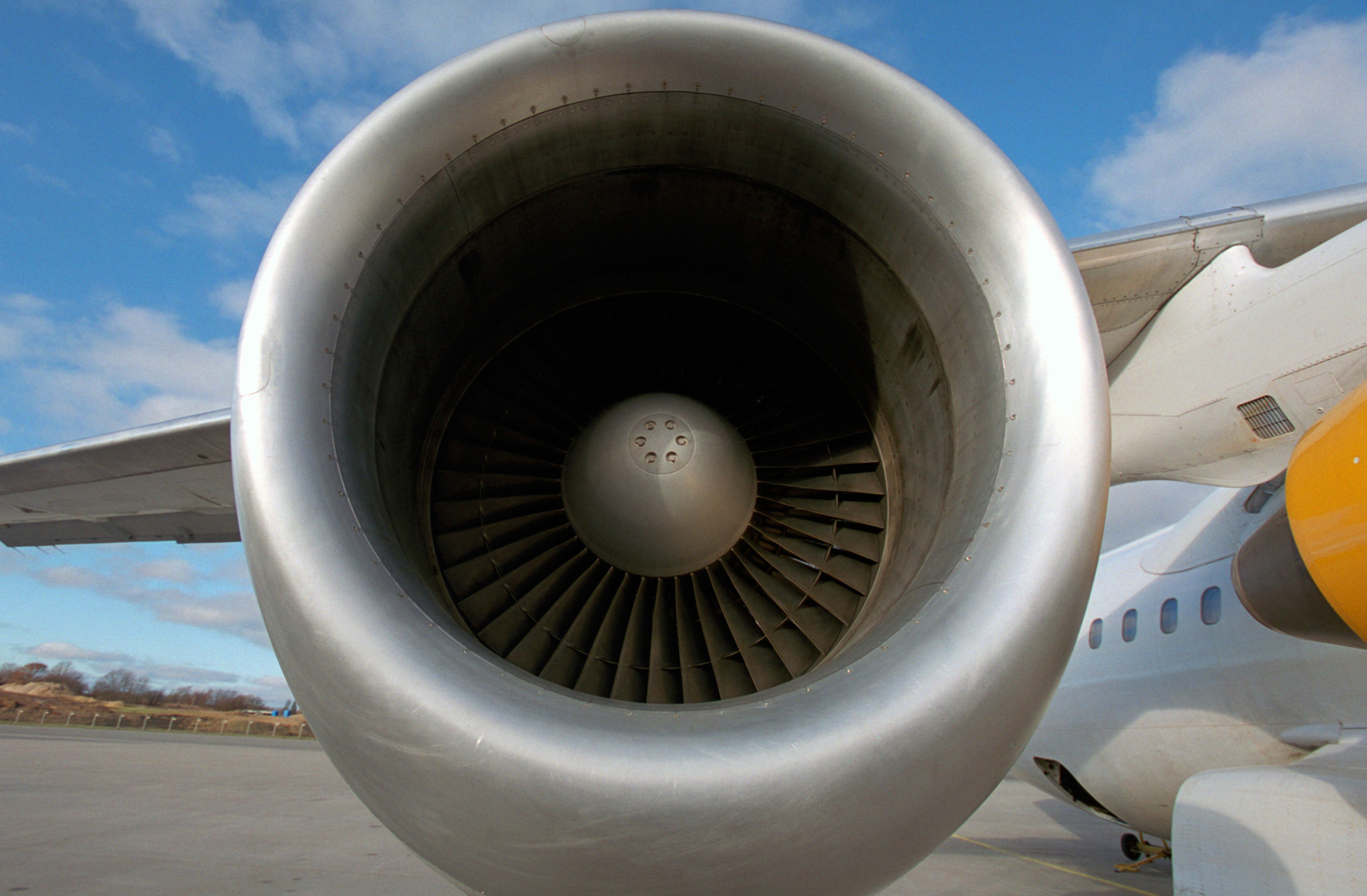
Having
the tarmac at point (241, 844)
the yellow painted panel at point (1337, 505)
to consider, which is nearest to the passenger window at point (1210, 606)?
the tarmac at point (241, 844)

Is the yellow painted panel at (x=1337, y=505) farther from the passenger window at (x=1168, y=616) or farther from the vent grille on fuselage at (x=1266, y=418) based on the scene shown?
the passenger window at (x=1168, y=616)

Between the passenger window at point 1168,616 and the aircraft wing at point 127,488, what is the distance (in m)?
4.97

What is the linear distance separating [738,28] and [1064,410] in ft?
4.20

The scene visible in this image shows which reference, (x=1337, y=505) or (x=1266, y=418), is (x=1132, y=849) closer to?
(x=1266, y=418)

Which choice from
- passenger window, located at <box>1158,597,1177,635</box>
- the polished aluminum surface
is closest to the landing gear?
passenger window, located at <box>1158,597,1177,635</box>

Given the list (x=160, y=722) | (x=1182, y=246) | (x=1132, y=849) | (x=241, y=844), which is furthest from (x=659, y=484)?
(x=160, y=722)

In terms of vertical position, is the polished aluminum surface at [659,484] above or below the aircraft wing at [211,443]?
below

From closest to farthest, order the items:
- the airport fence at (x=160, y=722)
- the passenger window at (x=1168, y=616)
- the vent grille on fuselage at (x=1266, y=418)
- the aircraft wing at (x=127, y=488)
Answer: the vent grille on fuselage at (x=1266, y=418) < the aircraft wing at (x=127, y=488) < the passenger window at (x=1168, y=616) < the airport fence at (x=160, y=722)

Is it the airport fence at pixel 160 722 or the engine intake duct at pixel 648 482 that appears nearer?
the engine intake duct at pixel 648 482

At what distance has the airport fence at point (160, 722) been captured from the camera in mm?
28844

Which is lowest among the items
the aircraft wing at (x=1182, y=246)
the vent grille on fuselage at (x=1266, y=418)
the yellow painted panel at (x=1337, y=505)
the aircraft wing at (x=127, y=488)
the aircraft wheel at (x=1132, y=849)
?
the aircraft wheel at (x=1132, y=849)

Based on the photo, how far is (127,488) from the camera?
385cm

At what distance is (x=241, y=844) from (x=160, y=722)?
34.4m

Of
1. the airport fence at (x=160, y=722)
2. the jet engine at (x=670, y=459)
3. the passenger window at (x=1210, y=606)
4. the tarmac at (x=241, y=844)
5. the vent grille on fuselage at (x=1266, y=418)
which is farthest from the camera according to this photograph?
the airport fence at (x=160, y=722)
